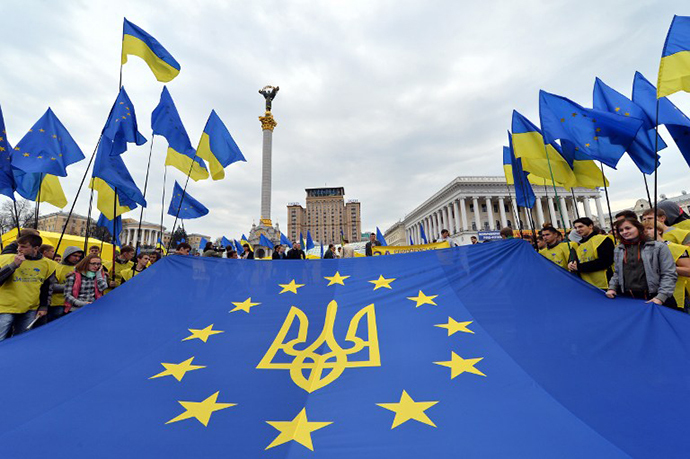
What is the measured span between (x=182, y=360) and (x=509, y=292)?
3291mm

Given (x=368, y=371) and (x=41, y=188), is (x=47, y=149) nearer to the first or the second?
(x=41, y=188)

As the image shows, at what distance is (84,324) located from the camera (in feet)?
10.6

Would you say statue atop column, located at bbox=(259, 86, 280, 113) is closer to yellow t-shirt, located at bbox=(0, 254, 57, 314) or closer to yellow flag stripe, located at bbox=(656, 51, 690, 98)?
yellow t-shirt, located at bbox=(0, 254, 57, 314)

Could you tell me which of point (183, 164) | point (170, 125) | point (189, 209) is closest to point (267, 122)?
point (189, 209)

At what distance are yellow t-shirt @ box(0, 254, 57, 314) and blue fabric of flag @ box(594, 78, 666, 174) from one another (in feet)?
27.1

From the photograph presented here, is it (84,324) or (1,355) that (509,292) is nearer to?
(84,324)

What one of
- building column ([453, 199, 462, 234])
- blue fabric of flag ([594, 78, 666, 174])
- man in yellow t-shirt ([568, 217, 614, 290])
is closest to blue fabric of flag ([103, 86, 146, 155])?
man in yellow t-shirt ([568, 217, 614, 290])

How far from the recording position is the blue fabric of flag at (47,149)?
5160mm

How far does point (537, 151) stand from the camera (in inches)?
223

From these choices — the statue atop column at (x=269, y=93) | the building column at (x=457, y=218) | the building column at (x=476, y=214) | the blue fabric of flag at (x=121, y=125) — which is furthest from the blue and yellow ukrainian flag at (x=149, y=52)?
the building column at (x=476, y=214)

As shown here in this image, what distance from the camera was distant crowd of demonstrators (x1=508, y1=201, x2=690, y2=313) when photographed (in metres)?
2.85

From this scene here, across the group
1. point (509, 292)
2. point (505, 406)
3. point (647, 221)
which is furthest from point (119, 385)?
point (647, 221)

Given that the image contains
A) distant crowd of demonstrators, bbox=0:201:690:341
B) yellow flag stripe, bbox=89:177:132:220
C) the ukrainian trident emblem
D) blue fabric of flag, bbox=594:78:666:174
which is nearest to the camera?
the ukrainian trident emblem

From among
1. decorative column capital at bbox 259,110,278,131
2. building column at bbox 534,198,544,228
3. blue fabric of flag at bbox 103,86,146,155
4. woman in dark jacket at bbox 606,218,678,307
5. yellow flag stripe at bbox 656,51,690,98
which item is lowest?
woman in dark jacket at bbox 606,218,678,307
